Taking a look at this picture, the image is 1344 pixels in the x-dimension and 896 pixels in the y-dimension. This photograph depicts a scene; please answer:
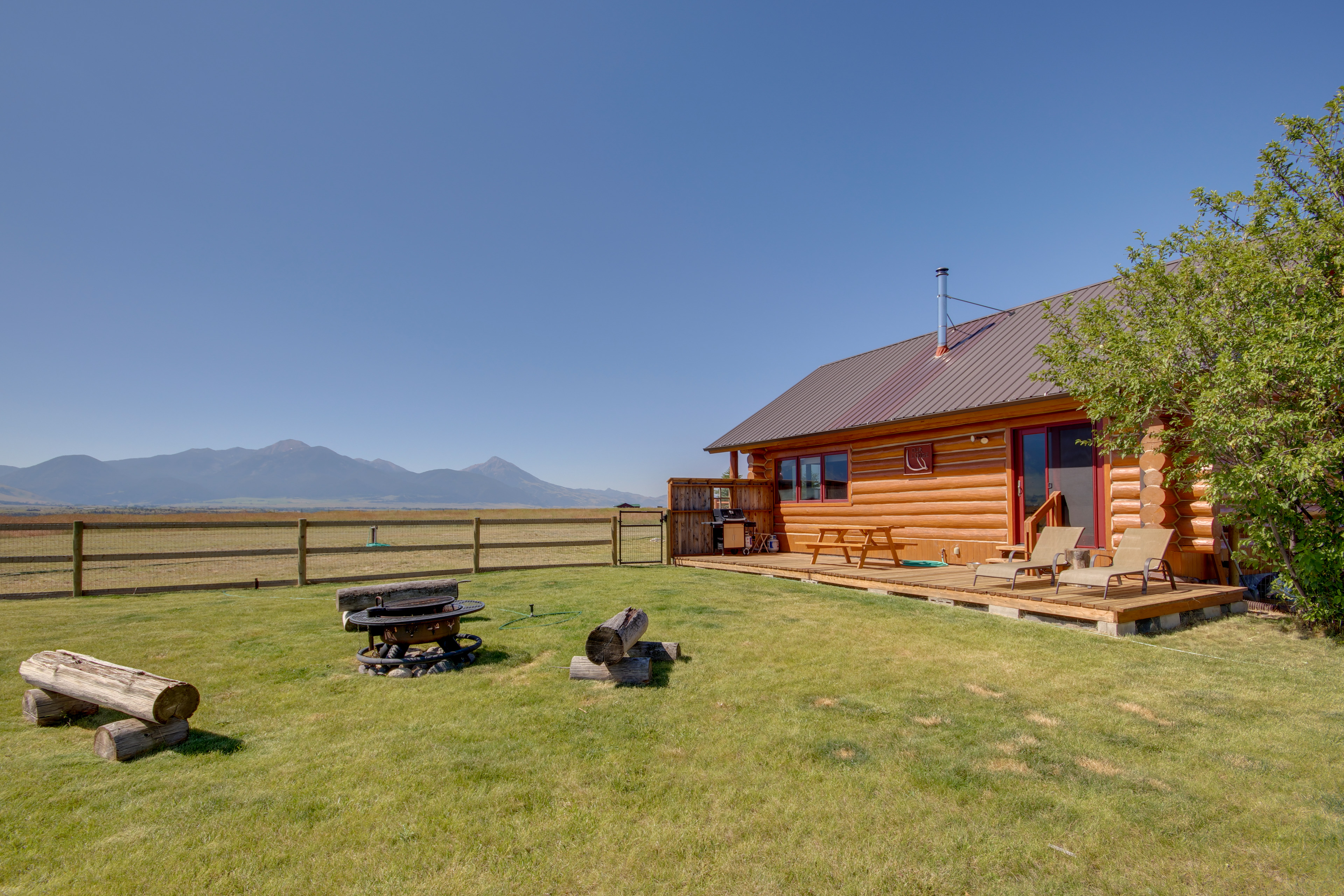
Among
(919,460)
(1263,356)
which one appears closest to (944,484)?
(919,460)

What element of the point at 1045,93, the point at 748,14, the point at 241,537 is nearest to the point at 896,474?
the point at 1045,93

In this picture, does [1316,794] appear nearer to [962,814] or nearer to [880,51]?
[962,814]

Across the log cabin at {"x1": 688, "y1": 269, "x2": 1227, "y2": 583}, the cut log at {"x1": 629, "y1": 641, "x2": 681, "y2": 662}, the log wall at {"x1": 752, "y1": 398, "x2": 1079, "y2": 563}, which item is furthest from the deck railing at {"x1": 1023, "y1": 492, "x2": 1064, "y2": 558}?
the cut log at {"x1": 629, "y1": 641, "x2": 681, "y2": 662}

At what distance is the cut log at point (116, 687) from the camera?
3.80 meters

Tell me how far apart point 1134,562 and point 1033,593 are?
121 centimetres

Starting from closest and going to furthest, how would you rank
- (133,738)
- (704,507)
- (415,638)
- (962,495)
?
(133,738) → (415,638) → (962,495) → (704,507)

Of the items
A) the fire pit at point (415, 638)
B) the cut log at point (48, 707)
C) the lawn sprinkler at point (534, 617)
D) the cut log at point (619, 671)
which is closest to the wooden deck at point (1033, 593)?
the lawn sprinkler at point (534, 617)

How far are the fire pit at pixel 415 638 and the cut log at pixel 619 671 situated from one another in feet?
4.33

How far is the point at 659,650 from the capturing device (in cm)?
586

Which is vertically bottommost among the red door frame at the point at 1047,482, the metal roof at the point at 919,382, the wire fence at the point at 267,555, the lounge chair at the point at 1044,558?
the wire fence at the point at 267,555

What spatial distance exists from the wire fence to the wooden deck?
193 inches

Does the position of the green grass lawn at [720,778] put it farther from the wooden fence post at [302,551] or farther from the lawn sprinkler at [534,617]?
the wooden fence post at [302,551]

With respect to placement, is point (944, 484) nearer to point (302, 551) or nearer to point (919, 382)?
point (919, 382)

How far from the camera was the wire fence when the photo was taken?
10.4 m
